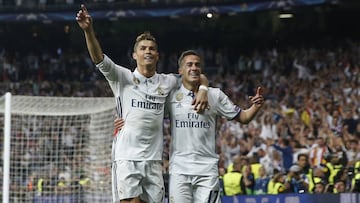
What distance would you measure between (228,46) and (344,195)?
13.3 m

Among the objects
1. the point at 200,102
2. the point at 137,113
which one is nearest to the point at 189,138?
the point at 200,102

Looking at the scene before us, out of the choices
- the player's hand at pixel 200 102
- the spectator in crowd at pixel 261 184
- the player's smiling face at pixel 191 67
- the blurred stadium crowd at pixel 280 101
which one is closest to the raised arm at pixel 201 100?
the player's hand at pixel 200 102

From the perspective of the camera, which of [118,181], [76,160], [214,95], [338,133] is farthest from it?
[338,133]

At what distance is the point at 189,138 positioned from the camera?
8461mm

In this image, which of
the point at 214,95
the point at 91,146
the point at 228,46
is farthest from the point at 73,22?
the point at 214,95

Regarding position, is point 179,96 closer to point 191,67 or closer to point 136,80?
point 191,67

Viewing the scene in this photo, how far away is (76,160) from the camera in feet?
53.1

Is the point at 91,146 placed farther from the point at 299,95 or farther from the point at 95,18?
the point at 95,18

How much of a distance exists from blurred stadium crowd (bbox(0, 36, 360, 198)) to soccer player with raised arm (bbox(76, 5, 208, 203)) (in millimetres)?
5696

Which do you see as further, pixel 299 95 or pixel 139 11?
pixel 139 11

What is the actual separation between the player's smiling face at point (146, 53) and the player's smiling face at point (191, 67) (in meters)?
0.38

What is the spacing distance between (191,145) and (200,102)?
406 millimetres

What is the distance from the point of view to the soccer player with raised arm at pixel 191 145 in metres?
8.41

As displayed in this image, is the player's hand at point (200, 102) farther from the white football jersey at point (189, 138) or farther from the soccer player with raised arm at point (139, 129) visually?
the soccer player with raised arm at point (139, 129)
